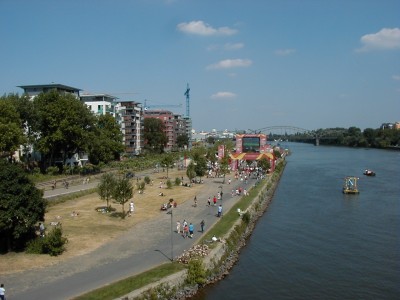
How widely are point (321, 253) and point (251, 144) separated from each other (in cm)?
5492

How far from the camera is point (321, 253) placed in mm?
29203

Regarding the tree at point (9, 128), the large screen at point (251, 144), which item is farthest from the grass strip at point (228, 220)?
the large screen at point (251, 144)

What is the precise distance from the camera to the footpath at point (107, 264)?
1884 centimetres

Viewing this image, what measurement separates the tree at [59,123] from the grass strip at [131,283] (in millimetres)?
41419

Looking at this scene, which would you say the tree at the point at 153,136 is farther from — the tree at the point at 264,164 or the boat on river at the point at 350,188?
the boat on river at the point at 350,188

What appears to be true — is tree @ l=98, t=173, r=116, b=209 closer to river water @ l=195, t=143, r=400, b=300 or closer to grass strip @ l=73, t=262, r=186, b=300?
river water @ l=195, t=143, r=400, b=300

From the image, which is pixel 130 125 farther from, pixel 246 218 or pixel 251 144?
pixel 246 218

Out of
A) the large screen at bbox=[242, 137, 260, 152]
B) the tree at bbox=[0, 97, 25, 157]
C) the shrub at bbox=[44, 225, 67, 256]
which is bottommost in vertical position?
the shrub at bbox=[44, 225, 67, 256]

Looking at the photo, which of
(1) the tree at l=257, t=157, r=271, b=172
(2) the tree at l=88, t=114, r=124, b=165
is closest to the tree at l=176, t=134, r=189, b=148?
(2) the tree at l=88, t=114, r=124, b=165

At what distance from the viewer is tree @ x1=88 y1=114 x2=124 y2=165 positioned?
6656 cm

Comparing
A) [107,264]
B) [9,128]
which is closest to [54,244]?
[107,264]

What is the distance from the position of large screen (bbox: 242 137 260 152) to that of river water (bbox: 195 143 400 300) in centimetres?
3084

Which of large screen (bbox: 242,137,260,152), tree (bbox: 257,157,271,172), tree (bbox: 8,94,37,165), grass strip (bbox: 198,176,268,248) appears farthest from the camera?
large screen (bbox: 242,137,260,152)

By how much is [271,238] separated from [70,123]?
3716cm
